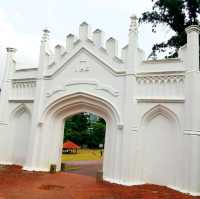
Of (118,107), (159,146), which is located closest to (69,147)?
(118,107)

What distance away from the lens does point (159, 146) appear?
1124cm

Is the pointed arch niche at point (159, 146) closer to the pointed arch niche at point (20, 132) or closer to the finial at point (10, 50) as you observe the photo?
the pointed arch niche at point (20, 132)

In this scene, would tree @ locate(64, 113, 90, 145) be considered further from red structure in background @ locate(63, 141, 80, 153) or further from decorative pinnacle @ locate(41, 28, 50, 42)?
decorative pinnacle @ locate(41, 28, 50, 42)

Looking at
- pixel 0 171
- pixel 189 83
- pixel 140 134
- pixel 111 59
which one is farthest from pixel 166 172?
pixel 0 171

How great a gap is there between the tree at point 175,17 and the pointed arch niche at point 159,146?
7.69 m

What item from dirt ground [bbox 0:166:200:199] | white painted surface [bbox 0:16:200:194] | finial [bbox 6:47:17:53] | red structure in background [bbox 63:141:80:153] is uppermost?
finial [bbox 6:47:17:53]

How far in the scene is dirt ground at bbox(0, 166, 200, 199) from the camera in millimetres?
8906

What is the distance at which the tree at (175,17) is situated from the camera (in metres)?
17.4

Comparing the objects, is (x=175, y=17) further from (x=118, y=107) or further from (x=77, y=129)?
(x=77, y=129)

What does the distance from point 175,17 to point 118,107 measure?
30.0 feet

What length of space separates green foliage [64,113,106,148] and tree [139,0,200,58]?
974 inches

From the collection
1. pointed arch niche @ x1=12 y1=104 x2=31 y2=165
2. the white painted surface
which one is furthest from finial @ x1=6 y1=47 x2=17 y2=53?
pointed arch niche @ x1=12 y1=104 x2=31 y2=165

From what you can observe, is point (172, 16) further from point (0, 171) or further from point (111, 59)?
point (0, 171)

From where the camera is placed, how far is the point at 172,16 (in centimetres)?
1819
